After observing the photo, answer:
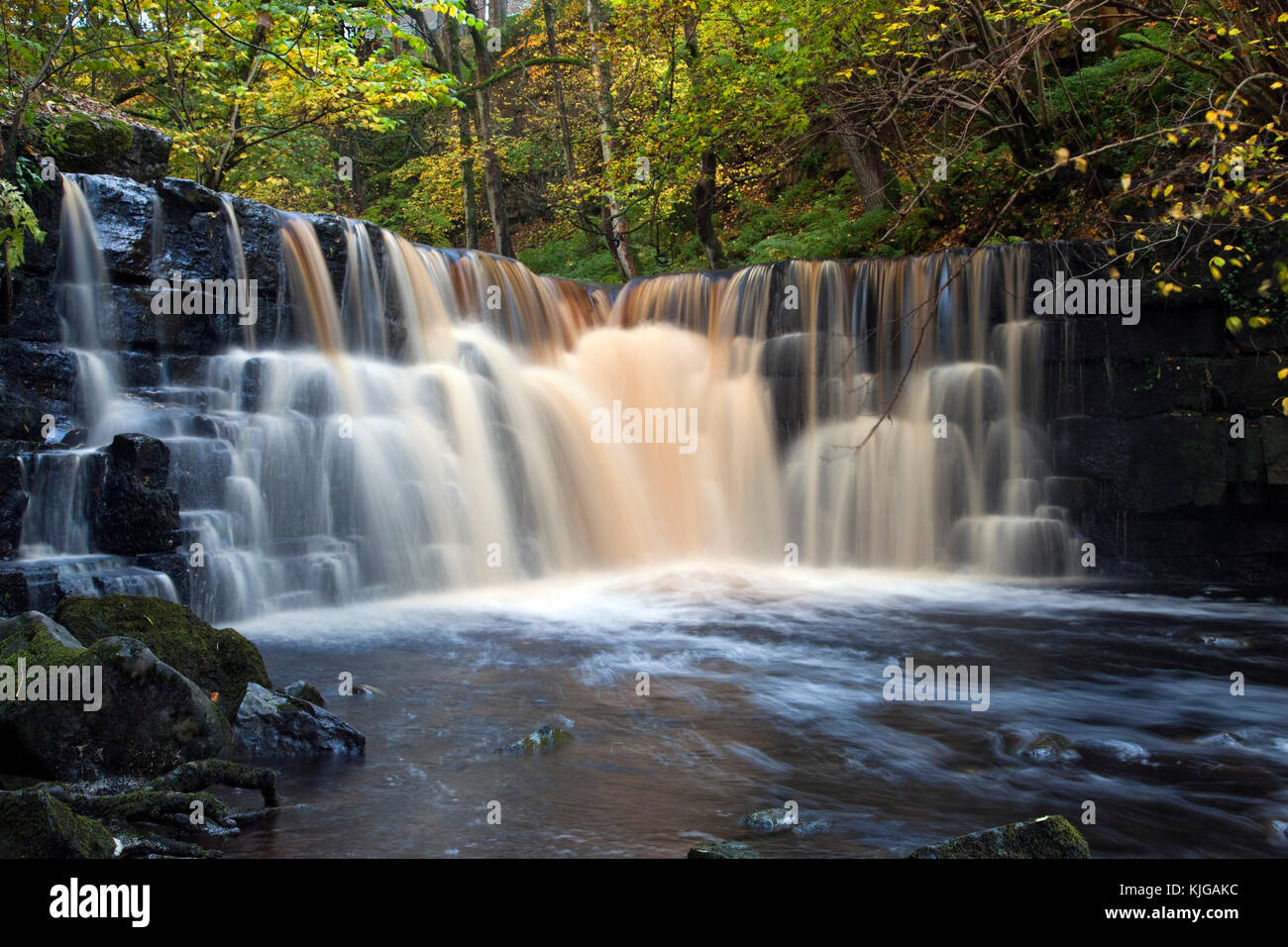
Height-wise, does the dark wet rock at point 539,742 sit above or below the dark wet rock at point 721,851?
below

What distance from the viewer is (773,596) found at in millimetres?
12281

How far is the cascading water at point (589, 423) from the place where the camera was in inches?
434

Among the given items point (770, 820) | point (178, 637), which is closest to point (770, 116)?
point (178, 637)

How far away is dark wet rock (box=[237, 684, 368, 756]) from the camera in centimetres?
596

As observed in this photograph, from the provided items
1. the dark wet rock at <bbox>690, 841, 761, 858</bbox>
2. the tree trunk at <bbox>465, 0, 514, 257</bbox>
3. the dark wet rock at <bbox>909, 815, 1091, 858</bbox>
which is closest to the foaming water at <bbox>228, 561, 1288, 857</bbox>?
the dark wet rock at <bbox>690, 841, 761, 858</bbox>

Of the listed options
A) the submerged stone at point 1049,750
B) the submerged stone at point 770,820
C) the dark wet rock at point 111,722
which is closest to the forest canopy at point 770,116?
the submerged stone at point 1049,750

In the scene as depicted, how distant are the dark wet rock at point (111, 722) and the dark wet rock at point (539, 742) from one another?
5.51 ft

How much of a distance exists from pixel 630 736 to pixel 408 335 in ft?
29.0

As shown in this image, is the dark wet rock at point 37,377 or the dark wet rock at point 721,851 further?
the dark wet rock at point 37,377

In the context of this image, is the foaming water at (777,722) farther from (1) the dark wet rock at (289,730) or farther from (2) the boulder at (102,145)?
(2) the boulder at (102,145)

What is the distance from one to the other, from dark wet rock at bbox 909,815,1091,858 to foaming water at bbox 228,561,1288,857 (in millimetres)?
747

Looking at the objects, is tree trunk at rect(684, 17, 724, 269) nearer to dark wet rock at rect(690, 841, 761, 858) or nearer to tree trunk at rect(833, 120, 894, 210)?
tree trunk at rect(833, 120, 894, 210)

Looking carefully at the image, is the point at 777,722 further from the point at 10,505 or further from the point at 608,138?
the point at 608,138
